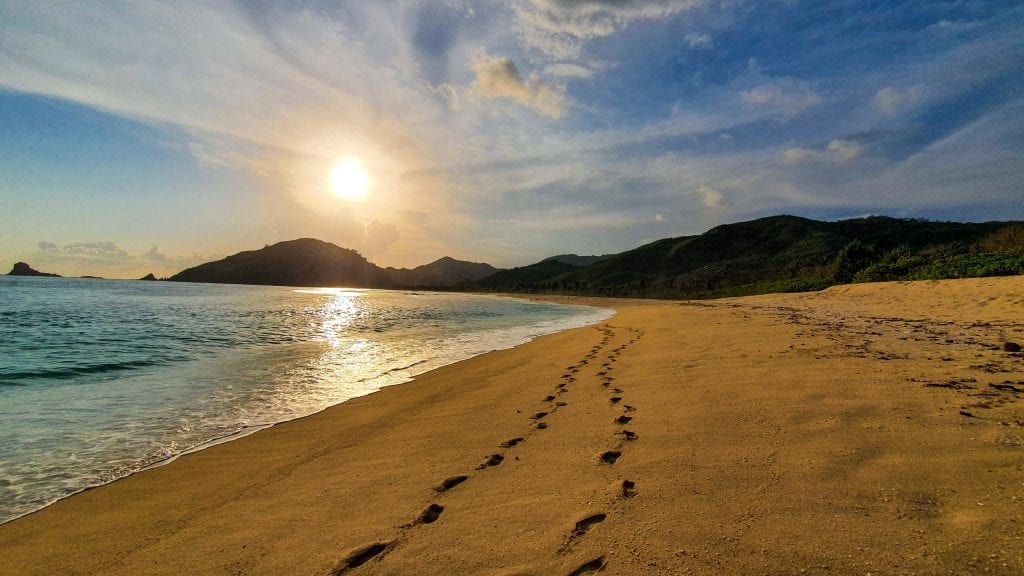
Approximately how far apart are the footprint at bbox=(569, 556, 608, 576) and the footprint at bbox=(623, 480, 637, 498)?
814 millimetres

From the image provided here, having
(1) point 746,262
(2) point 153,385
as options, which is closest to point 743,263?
(1) point 746,262

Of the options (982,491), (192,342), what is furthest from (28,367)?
(982,491)

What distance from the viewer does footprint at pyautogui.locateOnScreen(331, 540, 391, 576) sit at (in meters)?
2.80

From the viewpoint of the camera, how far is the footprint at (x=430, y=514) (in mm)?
3312

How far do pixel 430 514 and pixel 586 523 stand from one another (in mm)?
1244

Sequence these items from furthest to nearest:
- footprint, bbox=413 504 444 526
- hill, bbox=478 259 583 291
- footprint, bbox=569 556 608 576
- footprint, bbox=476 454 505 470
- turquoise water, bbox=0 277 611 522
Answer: hill, bbox=478 259 583 291 < turquoise water, bbox=0 277 611 522 < footprint, bbox=476 454 505 470 < footprint, bbox=413 504 444 526 < footprint, bbox=569 556 608 576

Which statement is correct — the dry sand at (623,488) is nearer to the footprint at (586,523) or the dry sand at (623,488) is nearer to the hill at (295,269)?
the footprint at (586,523)

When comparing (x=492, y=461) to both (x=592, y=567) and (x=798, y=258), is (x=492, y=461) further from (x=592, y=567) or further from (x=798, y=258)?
(x=798, y=258)

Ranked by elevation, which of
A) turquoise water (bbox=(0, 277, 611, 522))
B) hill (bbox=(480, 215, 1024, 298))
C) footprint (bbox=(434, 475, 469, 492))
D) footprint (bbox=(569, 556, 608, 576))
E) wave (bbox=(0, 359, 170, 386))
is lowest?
turquoise water (bbox=(0, 277, 611, 522))

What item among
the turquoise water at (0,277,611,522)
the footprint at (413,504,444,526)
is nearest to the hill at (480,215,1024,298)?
the turquoise water at (0,277,611,522)

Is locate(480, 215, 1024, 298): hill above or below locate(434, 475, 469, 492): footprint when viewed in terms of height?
above

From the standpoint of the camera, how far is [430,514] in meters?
3.42

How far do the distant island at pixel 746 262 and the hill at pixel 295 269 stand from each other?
0.41 metres

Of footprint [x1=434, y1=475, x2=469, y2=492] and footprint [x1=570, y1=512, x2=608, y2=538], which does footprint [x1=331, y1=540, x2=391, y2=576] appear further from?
footprint [x1=570, y1=512, x2=608, y2=538]
